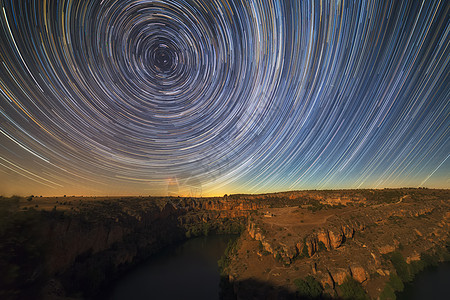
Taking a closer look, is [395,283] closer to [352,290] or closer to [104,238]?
[352,290]

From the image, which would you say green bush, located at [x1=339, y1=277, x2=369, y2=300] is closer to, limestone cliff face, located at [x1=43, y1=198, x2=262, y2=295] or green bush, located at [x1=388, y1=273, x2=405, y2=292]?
green bush, located at [x1=388, y1=273, x2=405, y2=292]

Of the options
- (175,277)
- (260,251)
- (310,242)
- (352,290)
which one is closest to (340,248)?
(310,242)

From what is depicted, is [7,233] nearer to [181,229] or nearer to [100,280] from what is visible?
[100,280]

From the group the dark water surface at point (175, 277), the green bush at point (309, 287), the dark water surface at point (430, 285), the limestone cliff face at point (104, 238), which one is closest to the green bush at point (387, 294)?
the dark water surface at point (430, 285)

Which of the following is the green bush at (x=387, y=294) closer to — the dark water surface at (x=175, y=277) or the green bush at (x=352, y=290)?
the green bush at (x=352, y=290)

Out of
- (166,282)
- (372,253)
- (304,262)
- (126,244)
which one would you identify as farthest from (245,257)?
(126,244)

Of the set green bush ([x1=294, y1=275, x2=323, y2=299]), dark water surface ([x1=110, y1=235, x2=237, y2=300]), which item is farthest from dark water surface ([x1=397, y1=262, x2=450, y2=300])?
dark water surface ([x1=110, y1=235, x2=237, y2=300])

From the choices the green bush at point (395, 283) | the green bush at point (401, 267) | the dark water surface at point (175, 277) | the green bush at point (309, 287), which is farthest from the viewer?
the dark water surface at point (175, 277)
